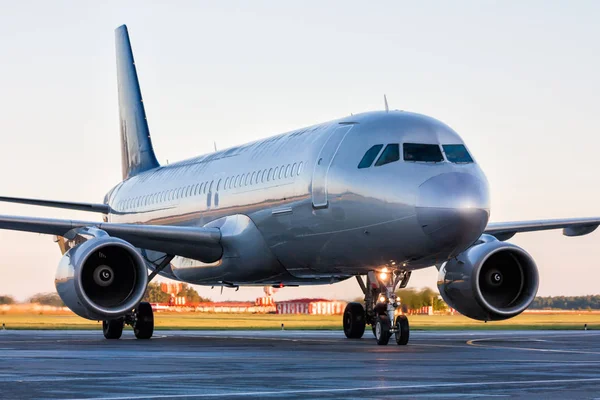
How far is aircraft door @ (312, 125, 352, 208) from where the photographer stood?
20234 millimetres

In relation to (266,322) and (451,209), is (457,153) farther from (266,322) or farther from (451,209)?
(266,322)

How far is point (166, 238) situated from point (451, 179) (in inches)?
282

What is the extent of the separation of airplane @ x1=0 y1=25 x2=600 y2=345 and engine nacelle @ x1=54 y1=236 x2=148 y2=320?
26 mm

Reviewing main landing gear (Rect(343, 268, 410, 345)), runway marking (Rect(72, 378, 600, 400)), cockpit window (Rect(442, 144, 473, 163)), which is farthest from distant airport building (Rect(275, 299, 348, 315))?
runway marking (Rect(72, 378, 600, 400))

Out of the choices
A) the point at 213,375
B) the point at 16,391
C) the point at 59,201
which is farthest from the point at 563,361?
the point at 59,201

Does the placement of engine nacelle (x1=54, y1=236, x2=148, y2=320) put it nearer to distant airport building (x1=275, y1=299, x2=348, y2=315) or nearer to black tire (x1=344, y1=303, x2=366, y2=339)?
black tire (x1=344, y1=303, x2=366, y2=339)

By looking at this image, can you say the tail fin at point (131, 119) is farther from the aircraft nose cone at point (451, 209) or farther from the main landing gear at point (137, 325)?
the aircraft nose cone at point (451, 209)

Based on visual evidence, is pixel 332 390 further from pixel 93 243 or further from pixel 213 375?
pixel 93 243

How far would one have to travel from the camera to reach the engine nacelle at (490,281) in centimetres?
2206

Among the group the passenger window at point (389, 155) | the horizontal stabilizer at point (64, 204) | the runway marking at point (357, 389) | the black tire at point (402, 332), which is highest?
the horizontal stabilizer at point (64, 204)

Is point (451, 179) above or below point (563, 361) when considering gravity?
above

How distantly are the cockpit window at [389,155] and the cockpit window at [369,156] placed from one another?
0.48 ft

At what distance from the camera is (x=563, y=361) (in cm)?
1488

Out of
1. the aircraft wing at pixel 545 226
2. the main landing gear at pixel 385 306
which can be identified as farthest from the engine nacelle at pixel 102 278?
the aircraft wing at pixel 545 226
